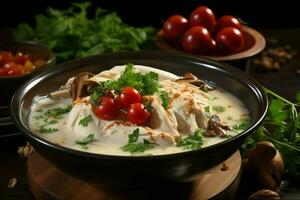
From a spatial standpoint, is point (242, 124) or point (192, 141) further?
point (242, 124)

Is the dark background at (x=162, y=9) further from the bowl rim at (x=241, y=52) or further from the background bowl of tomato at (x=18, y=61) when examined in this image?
the background bowl of tomato at (x=18, y=61)

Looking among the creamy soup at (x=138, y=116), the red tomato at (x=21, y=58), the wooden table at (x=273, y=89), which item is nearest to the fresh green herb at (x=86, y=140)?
the creamy soup at (x=138, y=116)

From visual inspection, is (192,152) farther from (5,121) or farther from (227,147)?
(5,121)

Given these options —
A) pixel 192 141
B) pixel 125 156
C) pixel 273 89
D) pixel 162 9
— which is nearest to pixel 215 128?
pixel 192 141

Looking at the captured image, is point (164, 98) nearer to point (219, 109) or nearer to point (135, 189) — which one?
point (219, 109)

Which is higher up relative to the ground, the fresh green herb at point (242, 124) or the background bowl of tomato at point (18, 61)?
the fresh green herb at point (242, 124)

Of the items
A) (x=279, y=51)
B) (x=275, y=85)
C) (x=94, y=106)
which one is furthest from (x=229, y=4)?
(x=94, y=106)

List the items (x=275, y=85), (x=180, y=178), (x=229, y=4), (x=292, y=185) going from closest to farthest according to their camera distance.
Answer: (x=180, y=178)
(x=292, y=185)
(x=275, y=85)
(x=229, y=4)
